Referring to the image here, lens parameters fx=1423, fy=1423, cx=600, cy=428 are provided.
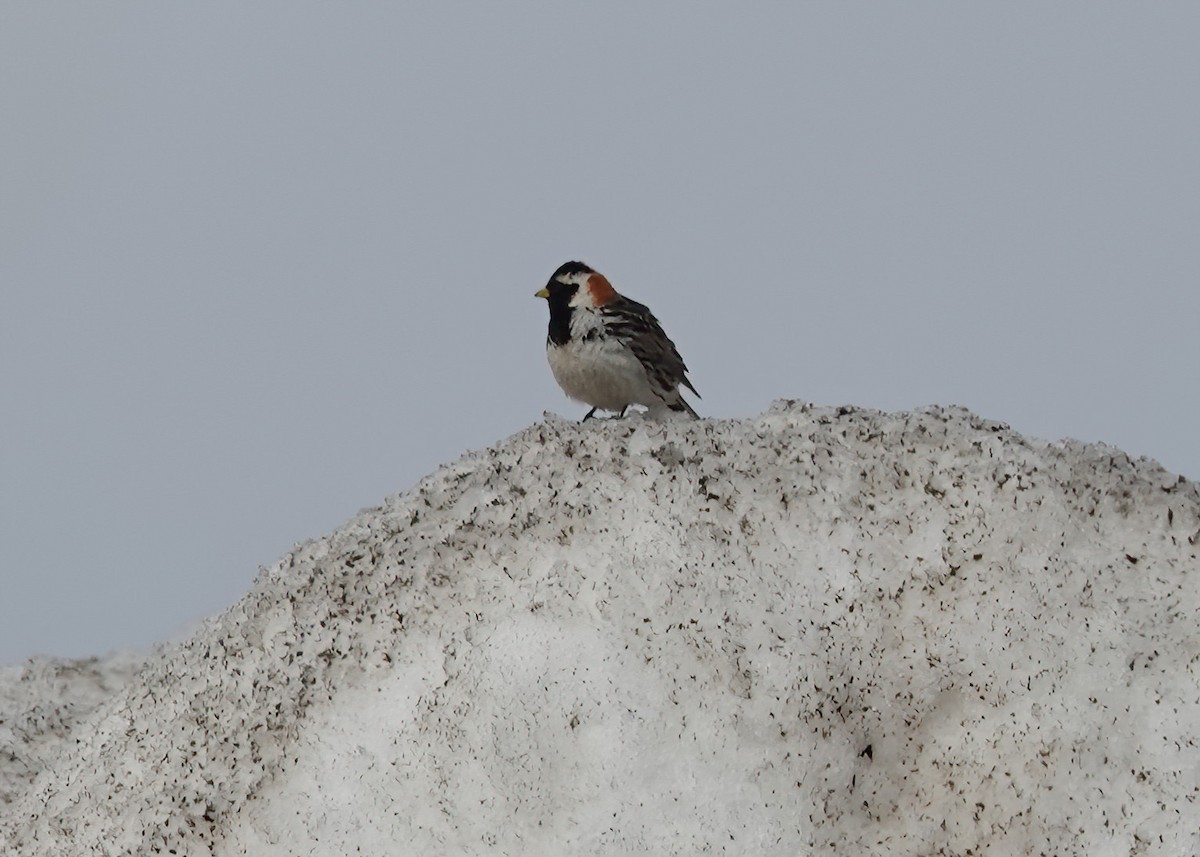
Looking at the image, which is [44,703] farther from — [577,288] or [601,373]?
[577,288]

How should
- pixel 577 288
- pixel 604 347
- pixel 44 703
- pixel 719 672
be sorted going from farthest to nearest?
pixel 44 703
pixel 577 288
pixel 604 347
pixel 719 672

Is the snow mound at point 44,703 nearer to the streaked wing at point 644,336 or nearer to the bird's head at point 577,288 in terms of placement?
the bird's head at point 577,288

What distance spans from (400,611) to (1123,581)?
3.54 metres

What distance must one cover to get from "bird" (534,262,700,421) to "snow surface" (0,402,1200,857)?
8.12ft

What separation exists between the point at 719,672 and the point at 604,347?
4.01 meters

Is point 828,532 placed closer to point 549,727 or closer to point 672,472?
point 672,472

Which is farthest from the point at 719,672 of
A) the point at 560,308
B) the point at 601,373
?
the point at 560,308

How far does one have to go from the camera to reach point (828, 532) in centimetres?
698

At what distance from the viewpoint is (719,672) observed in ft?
21.2

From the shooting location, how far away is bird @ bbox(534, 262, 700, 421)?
33.1 feet

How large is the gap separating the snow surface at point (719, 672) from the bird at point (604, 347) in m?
2.48

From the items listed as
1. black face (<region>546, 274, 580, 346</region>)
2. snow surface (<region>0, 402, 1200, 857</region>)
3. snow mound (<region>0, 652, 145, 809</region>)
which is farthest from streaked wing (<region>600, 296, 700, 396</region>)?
snow mound (<region>0, 652, 145, 809</region>)

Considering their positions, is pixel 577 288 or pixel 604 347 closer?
pixel 604 347

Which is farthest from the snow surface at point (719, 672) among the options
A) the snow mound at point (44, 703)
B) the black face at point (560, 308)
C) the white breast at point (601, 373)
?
the black face at point (560, 308)
